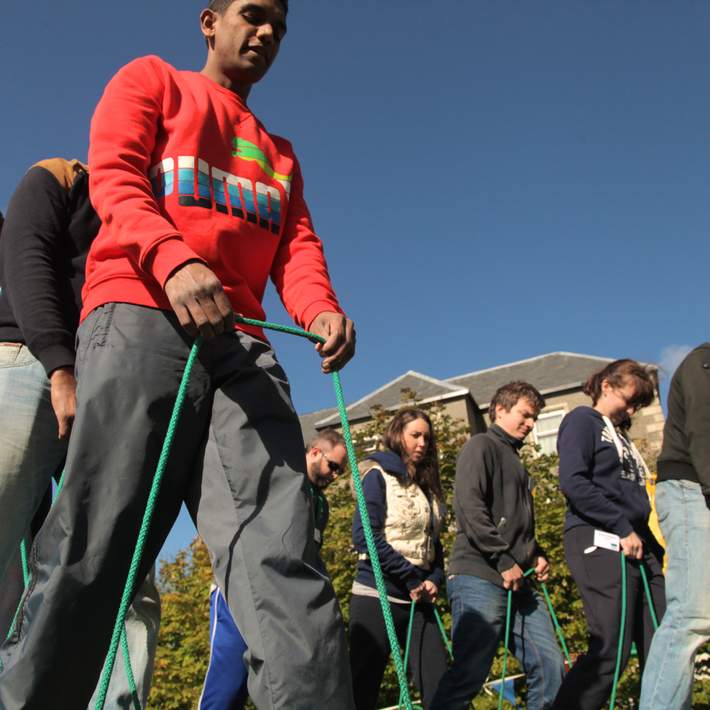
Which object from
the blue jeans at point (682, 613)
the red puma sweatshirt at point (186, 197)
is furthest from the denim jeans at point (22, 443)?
the blue jeans at point (682, 613)

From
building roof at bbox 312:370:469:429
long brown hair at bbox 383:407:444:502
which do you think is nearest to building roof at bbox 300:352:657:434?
building roof at bbox 312:370:469:429

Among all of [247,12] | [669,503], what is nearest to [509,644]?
[669,503]

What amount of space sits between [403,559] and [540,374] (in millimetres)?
24797

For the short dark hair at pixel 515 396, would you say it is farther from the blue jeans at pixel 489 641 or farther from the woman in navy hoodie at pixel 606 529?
the blue jeans at pixel 489 641

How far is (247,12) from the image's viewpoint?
2.33 m

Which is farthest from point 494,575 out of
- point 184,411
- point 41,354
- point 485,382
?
point 485,382

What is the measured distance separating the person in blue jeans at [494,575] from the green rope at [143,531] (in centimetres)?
272

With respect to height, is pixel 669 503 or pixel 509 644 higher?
pixel 669 503

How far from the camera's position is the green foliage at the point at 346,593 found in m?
8.45

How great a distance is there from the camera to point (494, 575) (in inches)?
169

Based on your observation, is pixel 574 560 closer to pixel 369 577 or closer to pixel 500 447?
pixel 500 447

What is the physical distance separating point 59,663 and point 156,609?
4.34ft

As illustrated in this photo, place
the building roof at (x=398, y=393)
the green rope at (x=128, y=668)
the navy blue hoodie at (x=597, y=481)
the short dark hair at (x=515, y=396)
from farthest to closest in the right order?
the building roof at (x=398, y=393) < the short dark hair at (x=515, y=396) < the navy blue hoodie at (x=597, y=481) < the green rope at (x=128, y=668)

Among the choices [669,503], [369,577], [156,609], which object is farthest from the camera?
[369,577]
